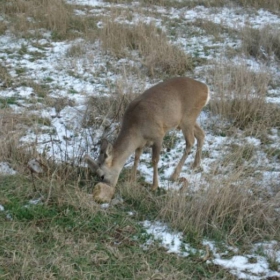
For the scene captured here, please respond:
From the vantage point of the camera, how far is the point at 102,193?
5039 millimetres

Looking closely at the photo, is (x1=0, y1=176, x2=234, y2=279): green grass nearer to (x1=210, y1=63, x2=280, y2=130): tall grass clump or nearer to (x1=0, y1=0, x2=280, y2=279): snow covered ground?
(x1=0, y1=0, x2=280, y2=279): snow covered ground

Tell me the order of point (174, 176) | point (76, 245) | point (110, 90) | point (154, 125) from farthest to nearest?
point (110, 90) < point (174, 176) < point (154, 125) < point (76, 245)

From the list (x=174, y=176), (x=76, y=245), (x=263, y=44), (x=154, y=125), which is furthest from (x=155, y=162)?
(x=263, y=44)

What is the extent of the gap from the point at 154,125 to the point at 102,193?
1155mm

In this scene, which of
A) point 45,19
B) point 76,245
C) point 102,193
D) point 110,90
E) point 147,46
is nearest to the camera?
point 76,245

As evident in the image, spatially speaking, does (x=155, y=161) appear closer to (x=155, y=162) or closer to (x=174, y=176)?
(x=155, y=162)

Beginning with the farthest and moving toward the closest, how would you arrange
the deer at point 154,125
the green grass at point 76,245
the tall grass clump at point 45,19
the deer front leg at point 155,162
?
1. the tall grass clump at point 45,19
2. the deer front leg at point 155,162
3. the deer at point 154,125
4. the green grass at point 76,245

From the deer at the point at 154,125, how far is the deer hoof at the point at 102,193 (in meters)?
0.11

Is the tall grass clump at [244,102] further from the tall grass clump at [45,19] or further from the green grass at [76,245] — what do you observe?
the tall grass clump at [45,19]

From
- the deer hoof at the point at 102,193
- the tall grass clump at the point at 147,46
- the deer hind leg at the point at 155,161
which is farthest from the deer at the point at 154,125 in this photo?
the tall grass clump at the point at 147,46

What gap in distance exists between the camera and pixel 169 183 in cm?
572

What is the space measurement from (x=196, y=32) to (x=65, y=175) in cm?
678

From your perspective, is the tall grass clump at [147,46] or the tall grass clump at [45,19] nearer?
the tall grass clump at [147,46]

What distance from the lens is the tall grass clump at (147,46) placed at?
8.87 m
